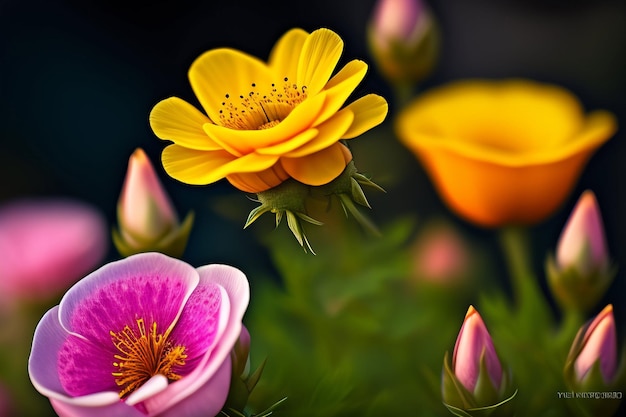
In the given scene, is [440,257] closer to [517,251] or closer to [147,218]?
[517,251]

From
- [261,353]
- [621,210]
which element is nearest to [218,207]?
[261,353]

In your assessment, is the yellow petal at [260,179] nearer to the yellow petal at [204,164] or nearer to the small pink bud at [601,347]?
the yellow petal at [204,164]

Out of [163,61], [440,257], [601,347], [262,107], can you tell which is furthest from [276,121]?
[163,61]

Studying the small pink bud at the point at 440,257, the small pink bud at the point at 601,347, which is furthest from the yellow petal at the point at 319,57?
the small pink bud at the point at 440,257

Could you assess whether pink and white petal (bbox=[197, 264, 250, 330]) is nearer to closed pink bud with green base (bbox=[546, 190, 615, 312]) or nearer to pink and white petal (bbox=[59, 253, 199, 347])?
pink and white petal (bbox=[59, 253, 199, 347])

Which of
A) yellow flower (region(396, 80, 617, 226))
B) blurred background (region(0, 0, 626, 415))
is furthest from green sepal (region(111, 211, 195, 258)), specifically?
blurred background (region(0, 0, 626, 415))
